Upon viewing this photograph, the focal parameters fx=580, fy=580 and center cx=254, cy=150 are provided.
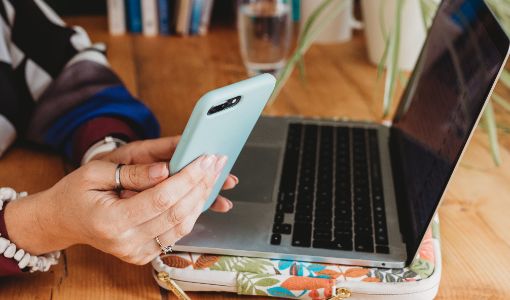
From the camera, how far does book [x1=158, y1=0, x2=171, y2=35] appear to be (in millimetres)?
1296

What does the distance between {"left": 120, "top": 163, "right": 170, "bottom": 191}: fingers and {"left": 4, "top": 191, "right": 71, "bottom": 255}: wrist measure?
0.28 ft

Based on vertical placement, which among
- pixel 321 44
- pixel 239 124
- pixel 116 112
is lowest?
pixel 321 44

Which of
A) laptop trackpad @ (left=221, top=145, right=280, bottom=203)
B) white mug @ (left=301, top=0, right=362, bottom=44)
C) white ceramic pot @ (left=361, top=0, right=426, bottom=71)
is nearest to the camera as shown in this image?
laptop trackpad @ (left=221, top=145, right=280, bottom=203)

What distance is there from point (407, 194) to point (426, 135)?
8cm

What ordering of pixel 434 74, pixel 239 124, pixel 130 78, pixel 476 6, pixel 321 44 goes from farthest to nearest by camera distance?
1. pixel 321 44
2. pixel 130 78
3. pixel 434 74
4. pixel 476 6
5. pixel 239 124

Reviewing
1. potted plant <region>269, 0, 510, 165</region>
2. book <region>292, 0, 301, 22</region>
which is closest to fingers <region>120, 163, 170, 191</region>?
potted plant <region>269, 0, 510, 165</region>

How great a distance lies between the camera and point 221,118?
1.63 feet

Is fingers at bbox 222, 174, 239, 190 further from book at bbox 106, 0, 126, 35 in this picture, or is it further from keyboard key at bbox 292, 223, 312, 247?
book at bbox 106, 0, 126, 35

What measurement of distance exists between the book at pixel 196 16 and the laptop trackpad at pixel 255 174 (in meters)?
0.59

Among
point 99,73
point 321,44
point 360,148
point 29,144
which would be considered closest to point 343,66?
point 321,44

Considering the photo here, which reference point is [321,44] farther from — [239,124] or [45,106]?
[239,124]

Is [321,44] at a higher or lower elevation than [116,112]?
lower

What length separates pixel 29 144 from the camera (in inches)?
33.9

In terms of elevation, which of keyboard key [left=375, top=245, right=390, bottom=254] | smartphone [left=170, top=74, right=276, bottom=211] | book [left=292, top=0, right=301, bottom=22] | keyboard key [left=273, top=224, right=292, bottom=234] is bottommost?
book [left=292, top=0, right=301, bottom=22]
